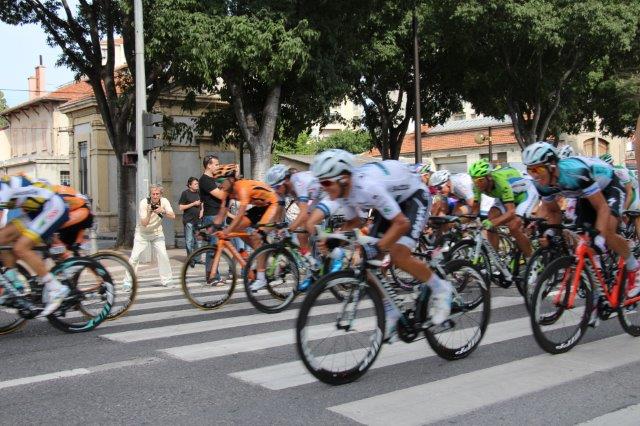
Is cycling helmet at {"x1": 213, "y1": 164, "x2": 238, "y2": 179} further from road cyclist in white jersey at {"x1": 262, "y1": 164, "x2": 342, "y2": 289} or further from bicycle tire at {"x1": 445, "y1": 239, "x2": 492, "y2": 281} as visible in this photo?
bicycle tire at {"x1": 445, "y1": 239, "x2": 492, "y2": 281}

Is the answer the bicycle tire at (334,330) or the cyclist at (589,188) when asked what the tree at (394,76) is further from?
the bicycle tire at (334,330)

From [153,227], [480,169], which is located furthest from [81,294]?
[480,169]

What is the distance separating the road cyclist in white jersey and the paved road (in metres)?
1.50

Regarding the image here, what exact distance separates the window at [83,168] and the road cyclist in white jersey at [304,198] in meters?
25.0

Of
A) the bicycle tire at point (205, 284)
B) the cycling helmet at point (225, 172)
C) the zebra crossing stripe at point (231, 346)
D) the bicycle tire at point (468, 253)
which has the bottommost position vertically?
the zebra crossing stripe at point (231, 346)

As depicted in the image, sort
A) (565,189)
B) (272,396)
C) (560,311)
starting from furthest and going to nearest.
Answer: (565,189), (560,311), (272,396)

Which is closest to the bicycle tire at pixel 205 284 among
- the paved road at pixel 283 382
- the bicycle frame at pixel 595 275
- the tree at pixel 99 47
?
the paved road at pixel 283 382

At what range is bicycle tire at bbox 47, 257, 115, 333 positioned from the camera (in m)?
7.41

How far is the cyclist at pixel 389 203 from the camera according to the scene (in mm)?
5320

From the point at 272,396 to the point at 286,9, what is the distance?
532 inches

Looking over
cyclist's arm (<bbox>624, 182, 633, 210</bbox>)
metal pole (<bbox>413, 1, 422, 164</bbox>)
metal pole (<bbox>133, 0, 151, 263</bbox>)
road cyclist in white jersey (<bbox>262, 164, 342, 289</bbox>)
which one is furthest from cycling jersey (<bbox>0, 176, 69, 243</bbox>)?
metal pole (<bbox>413, 1, 422, 164</bbox>)

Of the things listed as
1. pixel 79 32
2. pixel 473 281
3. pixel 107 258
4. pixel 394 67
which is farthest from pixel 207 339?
pixel 394 67

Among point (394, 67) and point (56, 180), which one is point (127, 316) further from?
point (56, 180)

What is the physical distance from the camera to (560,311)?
6.02 meters
